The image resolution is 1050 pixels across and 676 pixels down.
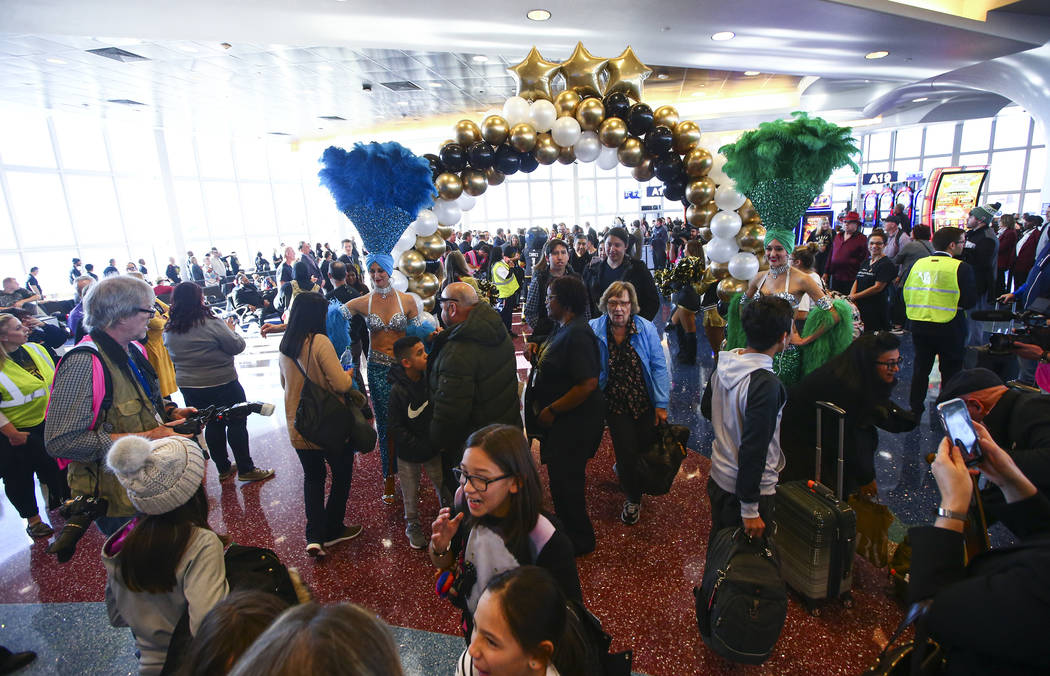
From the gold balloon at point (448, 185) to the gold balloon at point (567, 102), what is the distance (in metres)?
1.02

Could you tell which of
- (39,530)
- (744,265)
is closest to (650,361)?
(744,265)

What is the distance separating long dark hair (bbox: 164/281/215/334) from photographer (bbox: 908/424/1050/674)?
152 inches

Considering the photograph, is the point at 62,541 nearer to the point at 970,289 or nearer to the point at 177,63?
the point at 970,289

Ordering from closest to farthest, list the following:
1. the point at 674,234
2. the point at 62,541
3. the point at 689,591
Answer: the point at 62,541 < the point at 689,591 < the point at 674,234

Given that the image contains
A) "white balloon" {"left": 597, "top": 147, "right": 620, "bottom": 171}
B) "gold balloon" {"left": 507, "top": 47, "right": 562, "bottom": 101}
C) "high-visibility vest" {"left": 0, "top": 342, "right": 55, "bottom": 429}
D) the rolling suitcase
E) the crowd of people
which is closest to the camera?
the crowd of people

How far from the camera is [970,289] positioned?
3969mm

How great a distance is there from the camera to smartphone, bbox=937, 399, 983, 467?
1.21 m

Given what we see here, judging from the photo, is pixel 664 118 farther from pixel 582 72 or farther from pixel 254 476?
pixel 254 476

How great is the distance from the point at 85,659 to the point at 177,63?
9.33 metres

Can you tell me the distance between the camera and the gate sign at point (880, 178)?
17750mm

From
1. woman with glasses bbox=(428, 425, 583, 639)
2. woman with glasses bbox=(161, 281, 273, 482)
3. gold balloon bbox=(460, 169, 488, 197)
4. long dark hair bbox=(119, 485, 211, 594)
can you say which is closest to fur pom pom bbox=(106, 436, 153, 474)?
long dark hair bbox=(119, 485, 211, 594)

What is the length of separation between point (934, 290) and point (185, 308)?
5.57 m

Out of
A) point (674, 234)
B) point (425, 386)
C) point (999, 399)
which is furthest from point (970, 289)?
point (674, 234)

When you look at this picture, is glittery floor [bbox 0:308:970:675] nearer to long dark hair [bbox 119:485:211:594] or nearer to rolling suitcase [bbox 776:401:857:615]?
rolling suitcase [bbox 776:401:857:615]
